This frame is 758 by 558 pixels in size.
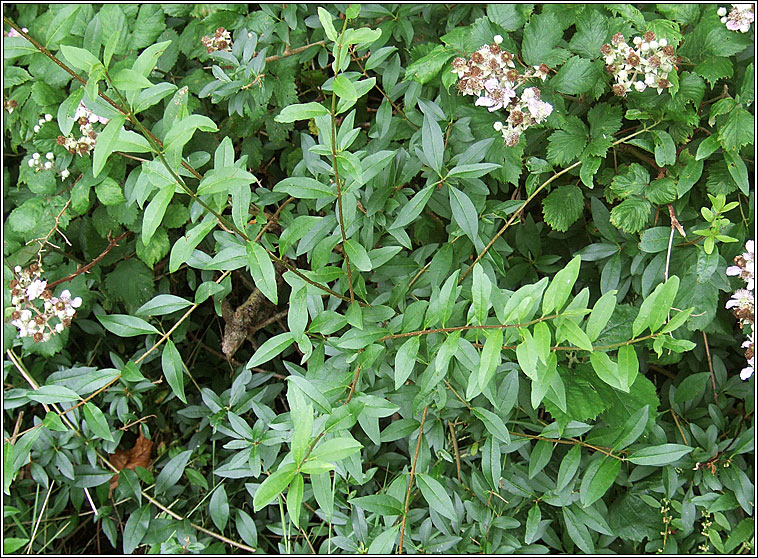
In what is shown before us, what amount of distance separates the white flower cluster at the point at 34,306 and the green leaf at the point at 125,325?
0.22 m

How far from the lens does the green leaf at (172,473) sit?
164cm

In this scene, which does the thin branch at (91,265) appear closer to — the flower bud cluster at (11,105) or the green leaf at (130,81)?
the flower bud cluster at (11,105)

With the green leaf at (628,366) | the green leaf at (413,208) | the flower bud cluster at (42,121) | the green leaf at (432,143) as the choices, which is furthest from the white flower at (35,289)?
the green leaf at (628,366)

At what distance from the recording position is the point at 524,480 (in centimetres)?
143

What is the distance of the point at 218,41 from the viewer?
1472 mm

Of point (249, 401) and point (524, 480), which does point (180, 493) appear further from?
point (524, 480)

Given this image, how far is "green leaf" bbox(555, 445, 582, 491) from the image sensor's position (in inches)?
52.6

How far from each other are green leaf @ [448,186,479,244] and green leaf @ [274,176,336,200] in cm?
26

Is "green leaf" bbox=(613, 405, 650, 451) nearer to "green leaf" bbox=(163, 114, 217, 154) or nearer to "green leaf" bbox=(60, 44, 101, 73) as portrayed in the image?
"green leaf" bbox=(163, 114, 217, 154)

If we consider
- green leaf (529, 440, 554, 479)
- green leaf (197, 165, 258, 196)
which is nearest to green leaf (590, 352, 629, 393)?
green leaf (529, 440, 554, 479)

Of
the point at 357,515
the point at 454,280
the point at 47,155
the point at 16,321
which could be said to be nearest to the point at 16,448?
the point at 16,321

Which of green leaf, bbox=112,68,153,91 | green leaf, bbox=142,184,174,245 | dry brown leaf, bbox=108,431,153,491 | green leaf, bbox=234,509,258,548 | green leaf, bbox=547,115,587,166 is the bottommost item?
dry brown leaf, bbox=108,431,153,491

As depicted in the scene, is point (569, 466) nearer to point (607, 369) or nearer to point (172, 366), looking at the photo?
point (607, 369)

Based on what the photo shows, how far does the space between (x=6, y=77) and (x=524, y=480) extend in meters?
1.62
